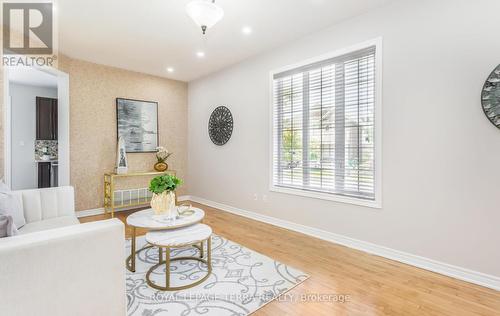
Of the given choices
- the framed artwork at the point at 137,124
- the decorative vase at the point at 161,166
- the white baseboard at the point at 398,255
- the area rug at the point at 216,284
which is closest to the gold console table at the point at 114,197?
the decorative vase at the point at 161,166

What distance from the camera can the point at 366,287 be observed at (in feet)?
6.95

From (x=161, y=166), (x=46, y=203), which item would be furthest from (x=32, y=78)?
(x=46, y=203)

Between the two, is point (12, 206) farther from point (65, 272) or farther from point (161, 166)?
point (161, 166)

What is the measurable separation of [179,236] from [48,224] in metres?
1.34

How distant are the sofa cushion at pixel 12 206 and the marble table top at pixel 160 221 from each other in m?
0.94

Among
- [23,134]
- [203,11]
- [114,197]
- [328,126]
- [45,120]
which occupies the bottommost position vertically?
[114,197]

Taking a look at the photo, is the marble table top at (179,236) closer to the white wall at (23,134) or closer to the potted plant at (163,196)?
the potted plant at (163,196)

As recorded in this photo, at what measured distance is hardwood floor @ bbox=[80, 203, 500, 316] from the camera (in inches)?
72.0

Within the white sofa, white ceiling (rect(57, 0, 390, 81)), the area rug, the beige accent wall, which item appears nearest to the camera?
the white sofa

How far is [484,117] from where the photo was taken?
2.12 metres

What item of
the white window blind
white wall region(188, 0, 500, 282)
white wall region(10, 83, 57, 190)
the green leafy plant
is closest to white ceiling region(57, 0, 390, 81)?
white wall region(188, 0, 500, 282)

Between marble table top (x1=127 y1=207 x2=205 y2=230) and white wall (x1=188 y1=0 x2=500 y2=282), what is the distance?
1.68 m

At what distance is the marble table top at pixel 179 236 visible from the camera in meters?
2.06

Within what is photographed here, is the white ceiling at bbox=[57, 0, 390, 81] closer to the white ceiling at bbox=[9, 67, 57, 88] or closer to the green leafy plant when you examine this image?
the white ceiling at bbox=[9, 67, 57, 88]
